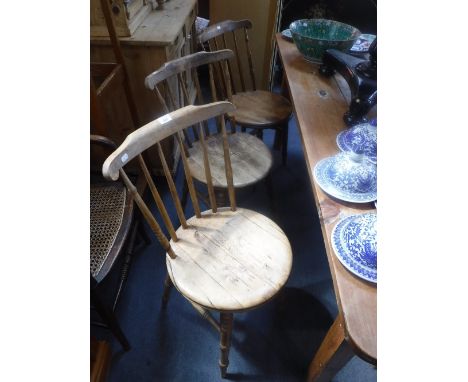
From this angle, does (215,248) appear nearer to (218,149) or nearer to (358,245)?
(358,245)

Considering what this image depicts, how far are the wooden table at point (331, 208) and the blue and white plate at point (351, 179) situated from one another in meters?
0.02

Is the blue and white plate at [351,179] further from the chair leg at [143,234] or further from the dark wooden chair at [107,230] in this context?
the chair leg at [143,234]

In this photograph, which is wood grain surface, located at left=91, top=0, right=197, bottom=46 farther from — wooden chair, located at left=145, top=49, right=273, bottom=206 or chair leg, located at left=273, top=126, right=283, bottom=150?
chair leg, located at left=273, top=126, right=283, bottom=150

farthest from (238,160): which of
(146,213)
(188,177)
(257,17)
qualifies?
(257,17)

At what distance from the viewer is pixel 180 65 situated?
1.26 metres

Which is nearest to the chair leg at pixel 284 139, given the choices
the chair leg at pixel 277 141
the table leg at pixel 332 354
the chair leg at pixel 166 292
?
the chair leg at pixel 277 141

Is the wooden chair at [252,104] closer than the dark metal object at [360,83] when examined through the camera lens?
No

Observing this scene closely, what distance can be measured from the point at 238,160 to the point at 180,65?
0.47 meters

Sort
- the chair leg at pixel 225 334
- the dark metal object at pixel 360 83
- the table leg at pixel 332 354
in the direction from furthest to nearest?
the dark metal object at pixel 360 83 < the chair leg at pixel 225 334 < the table leg at pixel 332 354

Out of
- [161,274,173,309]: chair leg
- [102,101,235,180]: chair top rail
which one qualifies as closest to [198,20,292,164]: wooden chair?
[102,101,235,180]: chair top rail

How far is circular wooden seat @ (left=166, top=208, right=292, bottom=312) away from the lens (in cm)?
89

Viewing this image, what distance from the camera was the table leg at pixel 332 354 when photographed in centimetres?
75

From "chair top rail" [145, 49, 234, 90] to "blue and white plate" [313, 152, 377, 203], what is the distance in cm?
73

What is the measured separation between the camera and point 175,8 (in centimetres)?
194
